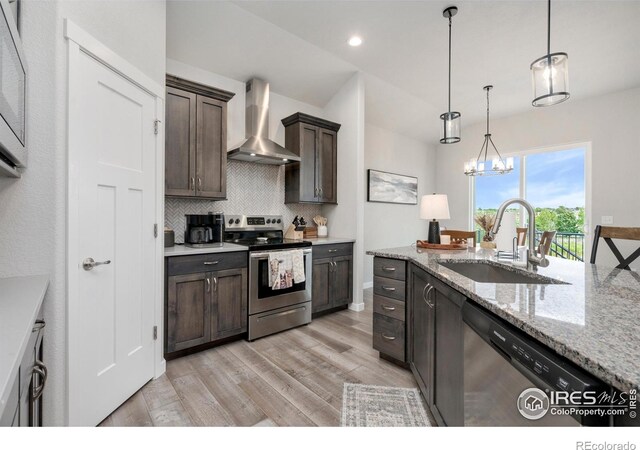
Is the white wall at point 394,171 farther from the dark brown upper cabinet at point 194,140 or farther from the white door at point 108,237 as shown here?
the white door at point 108,237

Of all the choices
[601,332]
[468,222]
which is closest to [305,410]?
[601,332]

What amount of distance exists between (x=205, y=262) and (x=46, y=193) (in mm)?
1260

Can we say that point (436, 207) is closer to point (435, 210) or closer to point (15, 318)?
point (435, 210)

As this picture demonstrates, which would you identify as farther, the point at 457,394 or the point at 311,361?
the point at 311,361

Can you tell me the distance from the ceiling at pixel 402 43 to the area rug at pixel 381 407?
322 centimetres

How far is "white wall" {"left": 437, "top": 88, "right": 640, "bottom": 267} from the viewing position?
384 centimetres

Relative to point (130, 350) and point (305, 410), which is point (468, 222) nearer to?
point (305, 410)

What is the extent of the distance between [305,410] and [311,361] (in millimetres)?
627

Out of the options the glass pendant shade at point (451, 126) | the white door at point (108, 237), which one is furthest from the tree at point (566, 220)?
the white door at point (108, 237)

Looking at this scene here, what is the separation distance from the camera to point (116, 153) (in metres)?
1.77

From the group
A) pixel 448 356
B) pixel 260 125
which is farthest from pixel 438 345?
pixel 260 125

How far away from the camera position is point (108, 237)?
5.63 ft

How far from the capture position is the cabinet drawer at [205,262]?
235 cm
